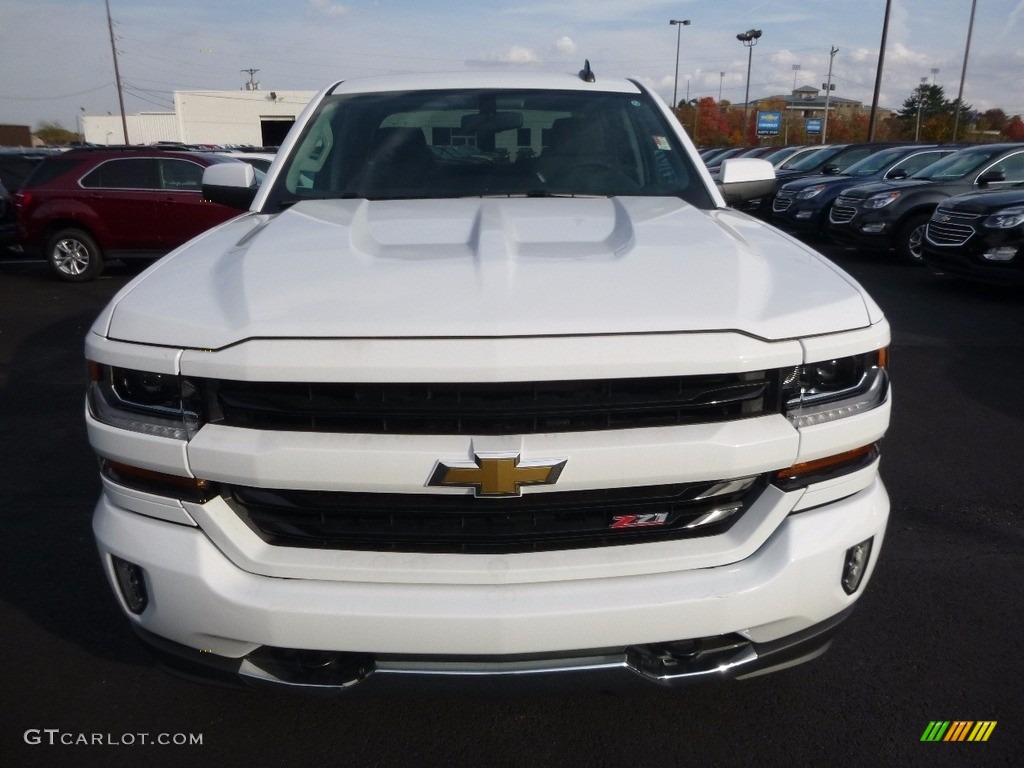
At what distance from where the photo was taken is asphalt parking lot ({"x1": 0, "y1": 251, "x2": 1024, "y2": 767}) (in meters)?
2.33

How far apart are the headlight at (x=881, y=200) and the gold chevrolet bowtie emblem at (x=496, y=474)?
36.6ft

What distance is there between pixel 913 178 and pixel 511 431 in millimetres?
11913

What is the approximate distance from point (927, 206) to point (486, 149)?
9.78 metres

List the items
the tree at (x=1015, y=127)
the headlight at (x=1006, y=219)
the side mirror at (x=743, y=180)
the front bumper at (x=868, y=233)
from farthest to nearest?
the tree at (x=1015, y=127), the front bumper at (x=868, y=233), the headlight at (x=1006, y=219), the side mirror at (x=743, y=180)

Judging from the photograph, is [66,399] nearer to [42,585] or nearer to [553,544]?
[42,585]

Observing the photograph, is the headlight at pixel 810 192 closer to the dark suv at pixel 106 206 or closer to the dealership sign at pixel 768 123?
the dark suv at pixel 106 206

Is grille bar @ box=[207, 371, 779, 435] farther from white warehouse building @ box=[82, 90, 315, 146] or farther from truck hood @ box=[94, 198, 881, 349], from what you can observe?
white warehouse building @ box=[82, 90, 315, 146]

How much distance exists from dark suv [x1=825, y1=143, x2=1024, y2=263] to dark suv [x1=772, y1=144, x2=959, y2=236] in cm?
94

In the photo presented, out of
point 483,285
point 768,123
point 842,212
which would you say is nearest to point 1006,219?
point 842,212

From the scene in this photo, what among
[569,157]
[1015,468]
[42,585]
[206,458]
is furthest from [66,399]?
[1015,468]

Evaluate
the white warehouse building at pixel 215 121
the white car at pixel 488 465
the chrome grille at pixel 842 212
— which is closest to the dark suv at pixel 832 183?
the chrome grille at pixel 842 212

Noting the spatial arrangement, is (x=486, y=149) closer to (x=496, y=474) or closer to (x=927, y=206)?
(x=496, y=474)

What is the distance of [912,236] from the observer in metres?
11.5

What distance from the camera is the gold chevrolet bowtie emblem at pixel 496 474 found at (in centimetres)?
179
